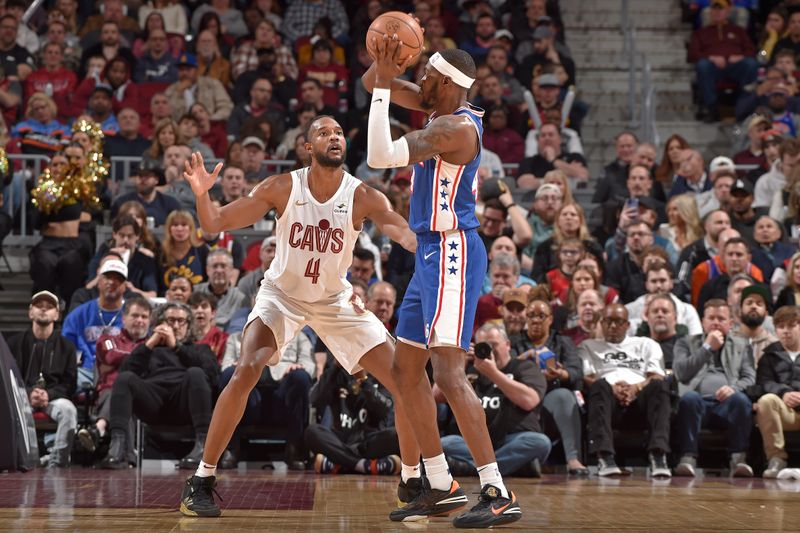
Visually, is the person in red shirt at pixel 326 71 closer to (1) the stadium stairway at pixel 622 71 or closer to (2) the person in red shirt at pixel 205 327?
(1) the stadium stairway at pixel 622 71

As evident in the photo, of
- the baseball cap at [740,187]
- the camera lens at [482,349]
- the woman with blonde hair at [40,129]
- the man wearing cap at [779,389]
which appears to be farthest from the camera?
the woman with blonde hair at [40,129]

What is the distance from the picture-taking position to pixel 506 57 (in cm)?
1599

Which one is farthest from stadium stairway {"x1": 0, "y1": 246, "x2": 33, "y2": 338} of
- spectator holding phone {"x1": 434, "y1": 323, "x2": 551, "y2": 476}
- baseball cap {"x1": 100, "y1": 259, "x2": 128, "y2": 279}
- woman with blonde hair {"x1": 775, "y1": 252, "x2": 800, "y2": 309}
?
woman with blonde hair {"x1": 775, "y1": 252, "x2": 800, "y2": 309}

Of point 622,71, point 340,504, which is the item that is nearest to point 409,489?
point 340,504

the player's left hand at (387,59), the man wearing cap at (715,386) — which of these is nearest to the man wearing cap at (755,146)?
the man wearing cap at (715,386)

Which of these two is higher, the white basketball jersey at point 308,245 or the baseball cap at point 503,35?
the baseball cap at point 503,35

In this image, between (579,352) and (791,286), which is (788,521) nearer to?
(579,352)

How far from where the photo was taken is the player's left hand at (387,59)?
5.84 metres

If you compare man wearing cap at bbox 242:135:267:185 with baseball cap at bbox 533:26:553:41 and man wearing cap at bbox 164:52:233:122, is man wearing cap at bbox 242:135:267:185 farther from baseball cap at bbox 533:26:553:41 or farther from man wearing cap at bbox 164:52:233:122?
baseball cap at bbox 533:26:553:41

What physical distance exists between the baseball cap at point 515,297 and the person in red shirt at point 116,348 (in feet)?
9.72

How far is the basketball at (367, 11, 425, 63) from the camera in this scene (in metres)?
5.91

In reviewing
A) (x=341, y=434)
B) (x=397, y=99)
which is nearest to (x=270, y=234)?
(x=341, y=434)

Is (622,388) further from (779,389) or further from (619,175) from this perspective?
(619,175)

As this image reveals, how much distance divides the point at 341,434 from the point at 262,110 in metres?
6.42
